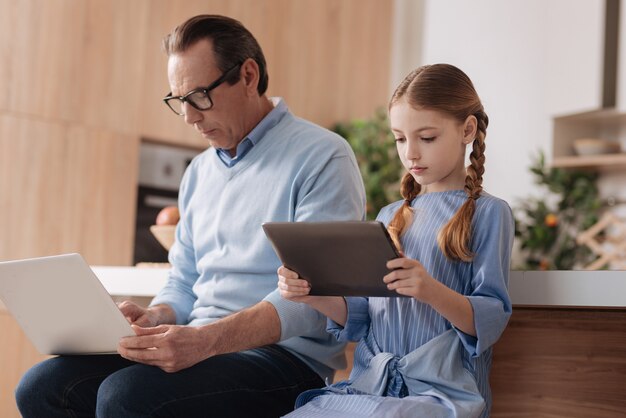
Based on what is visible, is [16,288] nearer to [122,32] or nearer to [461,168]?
[461,168]

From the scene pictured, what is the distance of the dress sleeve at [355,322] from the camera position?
1.46 metres

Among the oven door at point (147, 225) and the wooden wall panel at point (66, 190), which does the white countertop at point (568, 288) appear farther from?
the oven door at point (147, 225)

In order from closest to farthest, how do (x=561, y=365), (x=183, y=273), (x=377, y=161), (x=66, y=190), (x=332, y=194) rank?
1. (x=561, y=365)
2. (x=332, y=194)
3. (x=183, y=273)
4. (x=66, y=190)
5. (x=377, y=161)

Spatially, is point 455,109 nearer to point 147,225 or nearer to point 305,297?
point 305,297

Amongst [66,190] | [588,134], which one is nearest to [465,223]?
[66,190]

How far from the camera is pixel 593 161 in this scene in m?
4.53

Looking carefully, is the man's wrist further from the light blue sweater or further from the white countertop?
the white countertop

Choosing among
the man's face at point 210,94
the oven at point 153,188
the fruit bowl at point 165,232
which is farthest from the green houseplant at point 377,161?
the man's face at point 210,94

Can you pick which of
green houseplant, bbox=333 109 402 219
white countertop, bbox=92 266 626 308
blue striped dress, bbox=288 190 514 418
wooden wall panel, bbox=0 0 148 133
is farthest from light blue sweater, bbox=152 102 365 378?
green houseplant, bbox=333 109 402 219

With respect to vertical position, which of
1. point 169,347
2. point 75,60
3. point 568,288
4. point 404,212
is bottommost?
point 169,347

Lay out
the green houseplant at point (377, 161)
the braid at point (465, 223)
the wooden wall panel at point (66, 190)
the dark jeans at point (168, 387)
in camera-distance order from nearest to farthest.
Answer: the braid at point (465, 223) < the dark jeans at point (168, 387) < the wooden wall panel at point (66, 190) < the green houseplant at point (377, 161)

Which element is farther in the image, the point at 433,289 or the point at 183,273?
the point at 183,273

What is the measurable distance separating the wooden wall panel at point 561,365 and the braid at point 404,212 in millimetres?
259

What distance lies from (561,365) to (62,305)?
32.3 inches
